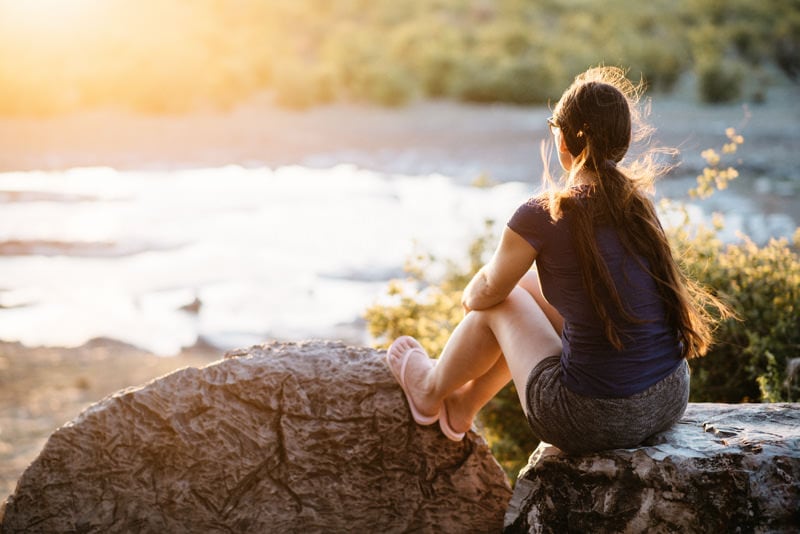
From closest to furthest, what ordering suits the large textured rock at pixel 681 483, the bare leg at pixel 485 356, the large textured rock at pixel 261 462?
the large textured rock at pixel 681 483
the bare leg at pixel 485 356
the large textured rock at pixel 261 462

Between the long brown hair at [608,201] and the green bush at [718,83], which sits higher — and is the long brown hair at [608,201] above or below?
above

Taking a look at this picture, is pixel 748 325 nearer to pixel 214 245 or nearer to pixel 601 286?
pixel 601 286

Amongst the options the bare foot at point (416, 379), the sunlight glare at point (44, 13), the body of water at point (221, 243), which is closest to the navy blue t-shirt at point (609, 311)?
the bare foot at point (416, 379)

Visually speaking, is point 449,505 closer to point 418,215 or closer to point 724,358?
point 724,358

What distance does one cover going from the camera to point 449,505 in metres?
3.19

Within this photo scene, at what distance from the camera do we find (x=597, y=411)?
2.59 m

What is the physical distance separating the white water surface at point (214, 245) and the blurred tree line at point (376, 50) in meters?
A: 3.47

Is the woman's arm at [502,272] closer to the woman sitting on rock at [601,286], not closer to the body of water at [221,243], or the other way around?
the woman sitting on rock at [601,286]

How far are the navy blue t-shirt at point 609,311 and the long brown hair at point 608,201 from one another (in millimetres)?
26

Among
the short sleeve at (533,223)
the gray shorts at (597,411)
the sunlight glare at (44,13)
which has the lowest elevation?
the gray shorts at (597,411)

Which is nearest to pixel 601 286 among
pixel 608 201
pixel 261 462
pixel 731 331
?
pixel 608 201

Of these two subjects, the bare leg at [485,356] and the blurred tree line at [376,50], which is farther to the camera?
the blurred tree line at [376,50]

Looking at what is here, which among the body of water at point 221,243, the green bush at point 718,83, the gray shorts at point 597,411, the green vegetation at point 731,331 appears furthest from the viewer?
the green bush at point 718,83

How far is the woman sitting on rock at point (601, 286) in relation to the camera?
255 cm
